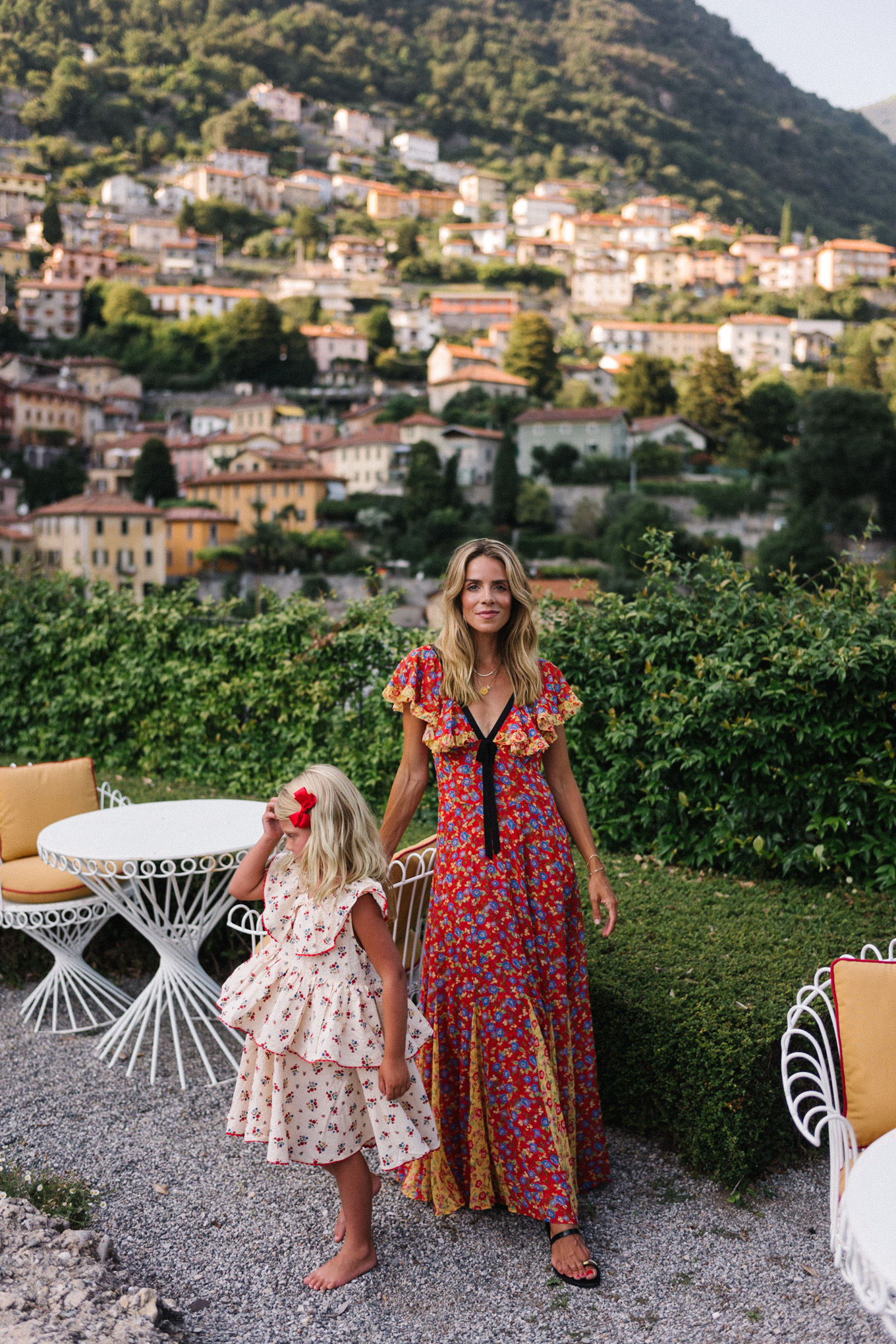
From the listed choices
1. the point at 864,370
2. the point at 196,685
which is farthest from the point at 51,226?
the point at 196,685

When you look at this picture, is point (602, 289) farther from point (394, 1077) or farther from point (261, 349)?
point (394, 1077)

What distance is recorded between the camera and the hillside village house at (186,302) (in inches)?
3110

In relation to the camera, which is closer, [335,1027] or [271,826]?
[335,1027]

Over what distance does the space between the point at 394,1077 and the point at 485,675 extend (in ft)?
3.06

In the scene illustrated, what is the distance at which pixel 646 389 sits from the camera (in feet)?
226

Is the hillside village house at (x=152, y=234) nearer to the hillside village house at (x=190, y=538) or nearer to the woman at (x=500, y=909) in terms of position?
the hillside village house at (x=190, y=538)

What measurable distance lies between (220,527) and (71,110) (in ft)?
262

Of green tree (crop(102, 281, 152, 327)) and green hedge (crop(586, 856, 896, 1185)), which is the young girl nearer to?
green hedge (crop(586, 856, 896, 1185))

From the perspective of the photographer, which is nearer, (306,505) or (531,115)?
(306,505)

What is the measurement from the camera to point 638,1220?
2531 millimetres

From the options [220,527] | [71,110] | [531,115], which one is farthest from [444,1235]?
[531,115]

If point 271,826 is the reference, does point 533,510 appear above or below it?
above

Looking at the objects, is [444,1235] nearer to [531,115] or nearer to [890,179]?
[531,115]

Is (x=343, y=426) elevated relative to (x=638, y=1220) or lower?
elevated
